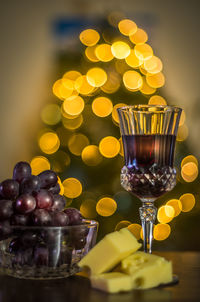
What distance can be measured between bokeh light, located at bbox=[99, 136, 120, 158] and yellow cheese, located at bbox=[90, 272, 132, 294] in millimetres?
1264

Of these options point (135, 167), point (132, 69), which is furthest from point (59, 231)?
point (132, 69)

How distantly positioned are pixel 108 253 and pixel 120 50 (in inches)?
59.4

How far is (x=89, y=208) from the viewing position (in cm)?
208

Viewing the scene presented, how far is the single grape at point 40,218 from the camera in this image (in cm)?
80

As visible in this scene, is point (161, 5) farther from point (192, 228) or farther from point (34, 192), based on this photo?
point (34, 192)

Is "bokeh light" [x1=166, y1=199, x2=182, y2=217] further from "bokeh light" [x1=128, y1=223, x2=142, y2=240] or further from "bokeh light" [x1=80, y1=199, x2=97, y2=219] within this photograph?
"bokeh light" [x1=80, y1=199, x2=97, y2=219]

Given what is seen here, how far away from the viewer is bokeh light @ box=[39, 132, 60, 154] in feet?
6.80

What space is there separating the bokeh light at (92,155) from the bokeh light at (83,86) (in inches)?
10.4

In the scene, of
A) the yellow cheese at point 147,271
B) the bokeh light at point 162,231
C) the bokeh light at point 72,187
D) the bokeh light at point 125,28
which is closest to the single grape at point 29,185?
the yellow cheese at point 147,271

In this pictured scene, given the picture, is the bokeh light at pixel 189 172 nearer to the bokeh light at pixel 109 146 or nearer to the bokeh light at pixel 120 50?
the bokeh light at pixel 109 146

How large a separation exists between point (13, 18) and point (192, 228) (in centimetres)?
196

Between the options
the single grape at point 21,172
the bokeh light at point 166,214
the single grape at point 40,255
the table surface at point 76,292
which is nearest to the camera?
the table surface at point 76,292

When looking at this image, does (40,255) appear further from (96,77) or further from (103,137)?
(96,77)

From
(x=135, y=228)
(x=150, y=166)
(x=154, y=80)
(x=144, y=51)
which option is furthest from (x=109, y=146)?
(x=150, y=166)
